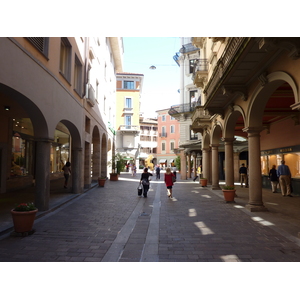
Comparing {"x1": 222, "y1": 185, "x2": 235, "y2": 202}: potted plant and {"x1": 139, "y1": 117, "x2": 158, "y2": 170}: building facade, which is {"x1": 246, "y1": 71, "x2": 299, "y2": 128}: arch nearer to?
{"x1": 222, "y1": 185, "x2": 235, "y2": 202}: potted plant

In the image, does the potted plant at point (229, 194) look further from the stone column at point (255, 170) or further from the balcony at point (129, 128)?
the balcony at point (129, 128)

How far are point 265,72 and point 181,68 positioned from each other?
2601 cm

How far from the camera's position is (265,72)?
26.5 ft

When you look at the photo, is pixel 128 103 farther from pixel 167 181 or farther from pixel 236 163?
pixel 167 181

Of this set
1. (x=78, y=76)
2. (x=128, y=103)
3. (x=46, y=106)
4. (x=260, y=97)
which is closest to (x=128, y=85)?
(x=128, y=103)

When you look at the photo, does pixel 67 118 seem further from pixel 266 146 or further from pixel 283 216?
pixel 266 146

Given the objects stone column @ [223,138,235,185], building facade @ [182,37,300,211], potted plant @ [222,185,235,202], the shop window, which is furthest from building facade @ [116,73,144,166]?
potted plant @ [222,185,235,202]

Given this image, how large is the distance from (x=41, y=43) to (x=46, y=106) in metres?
2.05

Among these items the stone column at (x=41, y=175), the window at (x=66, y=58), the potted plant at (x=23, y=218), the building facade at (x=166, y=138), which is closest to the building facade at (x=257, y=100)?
the window at (x=66, y=58)

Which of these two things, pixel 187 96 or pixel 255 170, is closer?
pixel 255 170

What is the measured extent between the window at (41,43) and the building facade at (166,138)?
186 feet

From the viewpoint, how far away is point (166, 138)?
219 feet

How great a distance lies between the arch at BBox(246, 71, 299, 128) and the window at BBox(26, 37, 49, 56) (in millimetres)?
7148
